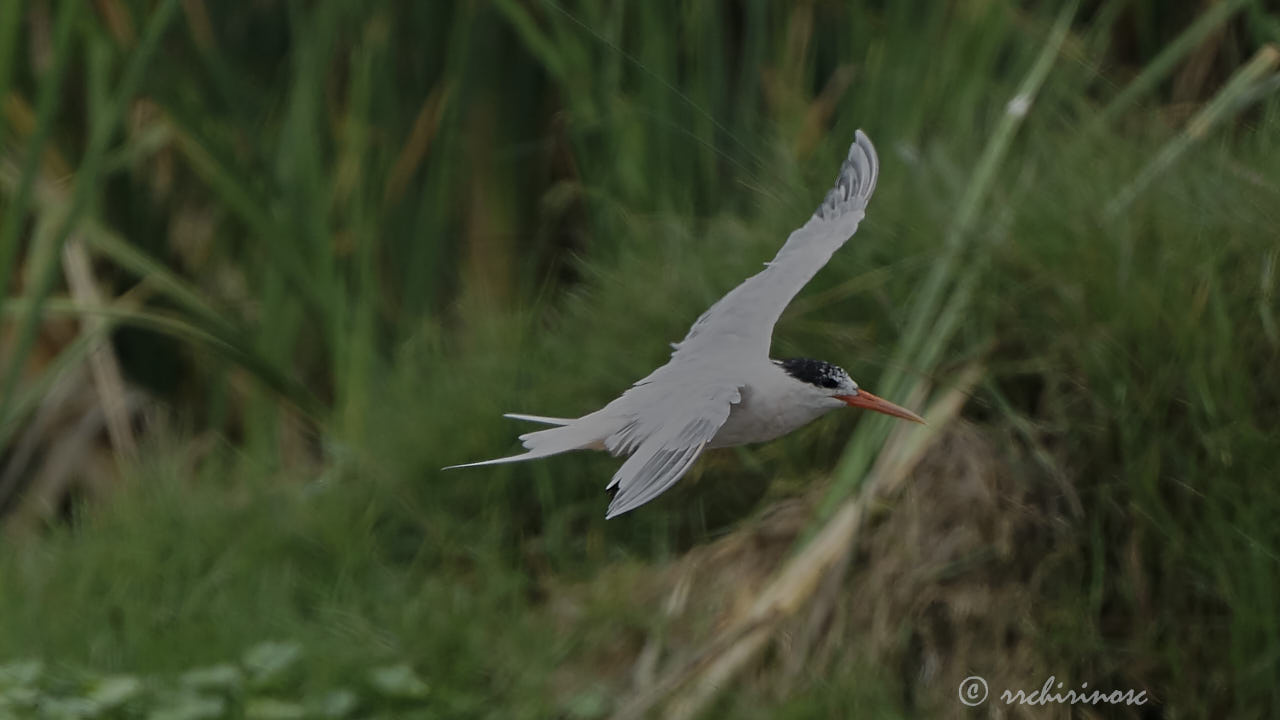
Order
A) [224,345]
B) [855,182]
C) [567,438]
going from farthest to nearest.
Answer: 1. [224,345]
2. [855,182]
3. [567,438]

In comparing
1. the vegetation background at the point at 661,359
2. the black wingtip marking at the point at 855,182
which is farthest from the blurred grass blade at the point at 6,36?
the black wingtip marking at the point at 855,182

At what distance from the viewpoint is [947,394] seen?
1.05 meters

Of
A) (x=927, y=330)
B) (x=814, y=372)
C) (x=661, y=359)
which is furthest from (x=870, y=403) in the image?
(x=661, y=359)

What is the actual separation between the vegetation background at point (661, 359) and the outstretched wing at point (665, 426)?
0.33 meters

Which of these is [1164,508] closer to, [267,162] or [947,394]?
[947,394]

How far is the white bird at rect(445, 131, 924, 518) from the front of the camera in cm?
38

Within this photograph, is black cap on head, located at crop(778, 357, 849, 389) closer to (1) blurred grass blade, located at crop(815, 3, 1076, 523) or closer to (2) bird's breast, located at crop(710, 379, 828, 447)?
(2) bird's breast, located at crop(710, 379, 828, 447)

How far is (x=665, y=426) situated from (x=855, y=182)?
0.48 ft

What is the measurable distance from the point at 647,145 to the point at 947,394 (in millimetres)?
583

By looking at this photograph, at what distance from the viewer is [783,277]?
474mm

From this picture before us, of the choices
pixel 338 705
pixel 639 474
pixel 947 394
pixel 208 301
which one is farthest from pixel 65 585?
pixel 639 474

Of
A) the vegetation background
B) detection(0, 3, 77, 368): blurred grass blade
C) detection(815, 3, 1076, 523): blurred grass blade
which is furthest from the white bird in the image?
detection(0, 3, 77, 368): blurred grass blade

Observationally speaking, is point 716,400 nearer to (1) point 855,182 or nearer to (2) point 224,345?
(1) point 855,182

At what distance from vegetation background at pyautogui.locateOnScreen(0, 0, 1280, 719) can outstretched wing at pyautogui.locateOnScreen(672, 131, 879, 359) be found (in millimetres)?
247
